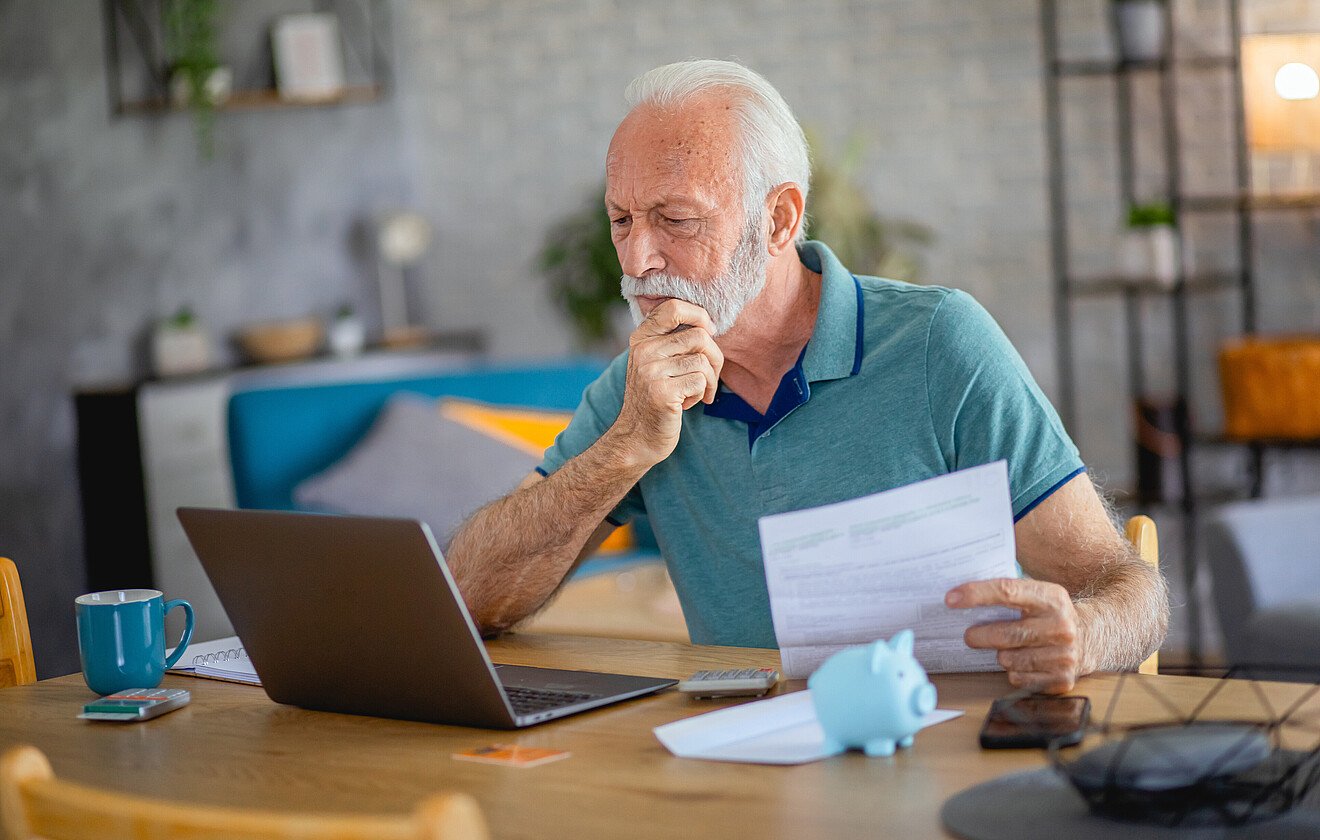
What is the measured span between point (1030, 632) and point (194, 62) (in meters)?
4.15

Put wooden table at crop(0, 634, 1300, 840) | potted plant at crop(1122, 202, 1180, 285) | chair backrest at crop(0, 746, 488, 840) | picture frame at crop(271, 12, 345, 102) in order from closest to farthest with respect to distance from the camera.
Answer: chair backrest at crop(0, 746, 488, 840), wooden table at crop(0, 634, 1300, 840), potted plant at crop(1122, 202, 1180, 285), picture frame at crop(271, 12, 345, 102)

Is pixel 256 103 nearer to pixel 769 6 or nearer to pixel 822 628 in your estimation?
pixel 769 6

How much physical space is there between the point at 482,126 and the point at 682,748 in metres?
4.67

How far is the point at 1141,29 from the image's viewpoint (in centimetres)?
432

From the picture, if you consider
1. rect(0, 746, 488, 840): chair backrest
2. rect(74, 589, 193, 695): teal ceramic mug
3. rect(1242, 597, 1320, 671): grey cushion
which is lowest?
rect(1242, 597, 1320, 671): grey cushion

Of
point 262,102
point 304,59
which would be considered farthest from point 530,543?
point 304,59

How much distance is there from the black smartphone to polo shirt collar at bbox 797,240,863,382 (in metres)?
0.61

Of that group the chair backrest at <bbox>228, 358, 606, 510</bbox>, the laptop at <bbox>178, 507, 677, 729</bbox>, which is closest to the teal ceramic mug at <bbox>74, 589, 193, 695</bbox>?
the laptop at <bbox>178, 507, 677, 729</bbox>

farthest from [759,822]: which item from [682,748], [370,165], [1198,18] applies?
[370,165]

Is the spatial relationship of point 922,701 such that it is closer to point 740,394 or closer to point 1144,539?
point 1144,539

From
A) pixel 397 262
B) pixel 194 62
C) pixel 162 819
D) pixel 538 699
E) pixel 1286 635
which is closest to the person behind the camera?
pixel 162 819

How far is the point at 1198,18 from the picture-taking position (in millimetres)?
4621

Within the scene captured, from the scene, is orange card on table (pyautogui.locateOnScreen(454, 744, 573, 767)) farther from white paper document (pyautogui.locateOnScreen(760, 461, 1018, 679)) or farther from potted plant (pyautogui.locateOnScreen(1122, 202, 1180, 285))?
potted plant (pyautogui.locateOnScreen(1122, 202, 1180, 285))

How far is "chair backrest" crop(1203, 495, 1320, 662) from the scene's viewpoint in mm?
3156
